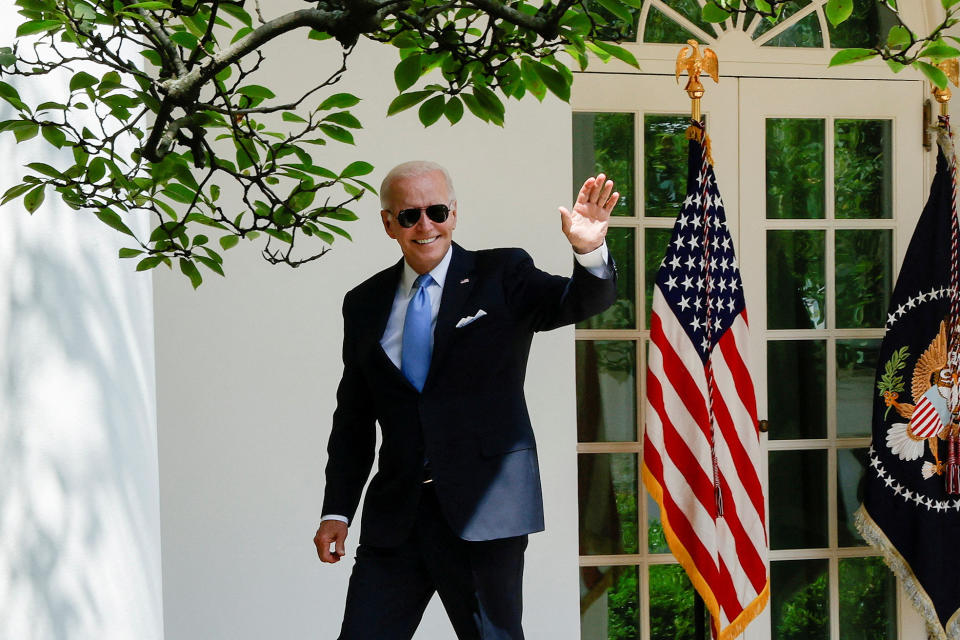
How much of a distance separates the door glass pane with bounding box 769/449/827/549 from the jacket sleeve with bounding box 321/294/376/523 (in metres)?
2.03

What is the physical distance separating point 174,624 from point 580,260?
2.08m

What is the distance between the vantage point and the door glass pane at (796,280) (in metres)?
4.02

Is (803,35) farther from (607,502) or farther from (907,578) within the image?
(907,578)

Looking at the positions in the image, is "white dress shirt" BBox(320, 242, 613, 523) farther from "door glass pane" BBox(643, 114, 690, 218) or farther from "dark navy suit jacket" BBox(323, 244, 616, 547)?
"door glass pane" BBox(643, 114, 690, 218)

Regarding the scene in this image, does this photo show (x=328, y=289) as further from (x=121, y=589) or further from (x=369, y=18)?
(x=369, y=18)

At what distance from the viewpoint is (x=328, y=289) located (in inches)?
137

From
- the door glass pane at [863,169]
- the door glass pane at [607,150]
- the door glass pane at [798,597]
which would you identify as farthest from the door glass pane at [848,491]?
the door glass pane at [607,150]

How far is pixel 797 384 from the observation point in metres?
4.05

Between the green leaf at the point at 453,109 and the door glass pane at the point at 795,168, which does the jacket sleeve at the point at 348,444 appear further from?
the door glass pane at the point at 795,168

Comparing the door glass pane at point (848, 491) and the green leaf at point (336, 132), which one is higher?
the green leaf at point (336, 132)

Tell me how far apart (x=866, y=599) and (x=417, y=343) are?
256 centimetres

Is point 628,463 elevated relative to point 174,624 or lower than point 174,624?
elevated

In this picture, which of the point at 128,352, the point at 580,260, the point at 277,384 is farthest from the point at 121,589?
the point at 277,384

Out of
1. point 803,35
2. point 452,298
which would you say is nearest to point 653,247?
point 803,35
